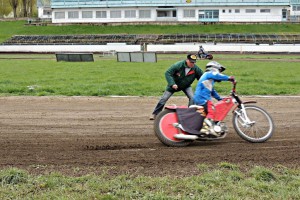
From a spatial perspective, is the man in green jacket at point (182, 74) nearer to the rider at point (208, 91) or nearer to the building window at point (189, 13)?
the rider at point (208, 91)

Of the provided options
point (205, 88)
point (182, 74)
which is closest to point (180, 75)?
point (182, 74)

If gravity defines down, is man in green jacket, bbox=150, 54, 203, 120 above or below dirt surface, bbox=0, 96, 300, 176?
above

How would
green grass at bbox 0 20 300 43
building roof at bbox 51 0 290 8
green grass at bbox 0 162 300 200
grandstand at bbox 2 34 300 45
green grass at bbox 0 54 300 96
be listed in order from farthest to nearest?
1. building roof at bbox 51 0 290 8
2. green grass at bbox 0 20 300 43
3. grandstand at bbox 2 34 300 45
4. green grass at bbox 0 54 300 96
5. green grass at bbox 0 162 300 200

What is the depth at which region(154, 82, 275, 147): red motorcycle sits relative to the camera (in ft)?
30.1

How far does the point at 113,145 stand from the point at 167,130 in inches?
44.9

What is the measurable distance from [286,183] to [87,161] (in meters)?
3.37

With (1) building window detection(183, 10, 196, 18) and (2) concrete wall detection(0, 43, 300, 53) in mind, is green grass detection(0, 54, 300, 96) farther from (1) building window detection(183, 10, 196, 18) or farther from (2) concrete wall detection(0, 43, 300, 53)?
(1) building window detection(183, 10, 196, 18)

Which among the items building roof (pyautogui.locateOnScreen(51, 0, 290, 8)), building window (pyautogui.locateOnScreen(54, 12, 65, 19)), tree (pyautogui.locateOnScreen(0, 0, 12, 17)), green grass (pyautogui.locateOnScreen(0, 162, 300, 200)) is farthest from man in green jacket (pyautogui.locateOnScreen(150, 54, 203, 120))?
tree (pyautogui.locateOnScreen(0, 0, 12, 17))

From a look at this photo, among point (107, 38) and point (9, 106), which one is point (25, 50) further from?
point (9, 106)

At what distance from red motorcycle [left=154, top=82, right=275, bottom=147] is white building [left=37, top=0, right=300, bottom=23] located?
265 ft

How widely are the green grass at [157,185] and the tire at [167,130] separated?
1873mm

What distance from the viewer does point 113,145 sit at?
9281 mm

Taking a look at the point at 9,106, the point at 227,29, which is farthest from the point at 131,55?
the point at 227,29

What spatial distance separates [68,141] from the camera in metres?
9.64
